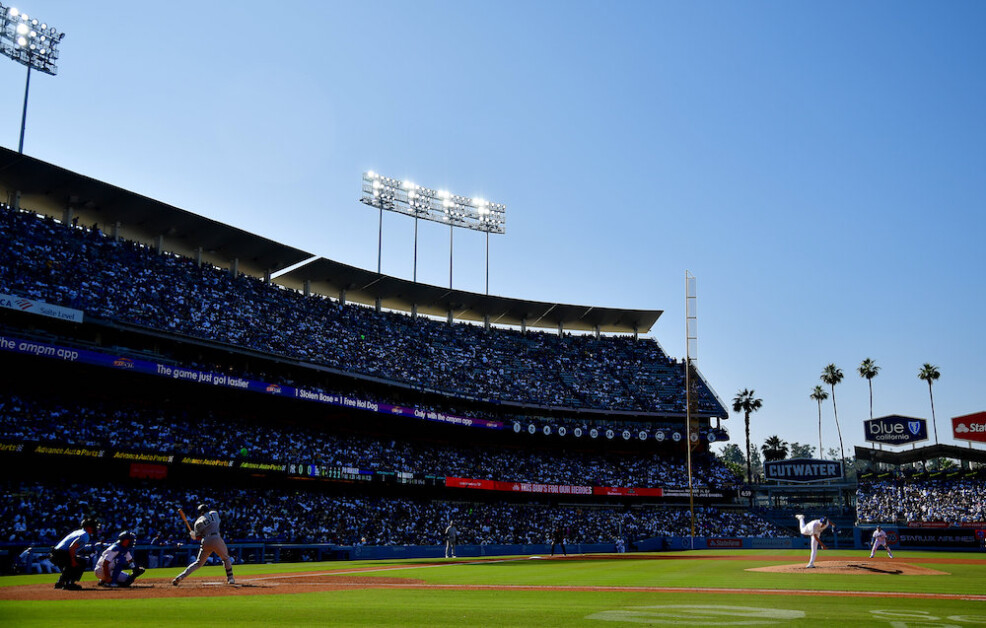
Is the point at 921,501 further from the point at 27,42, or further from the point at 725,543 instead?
the point at 27,42

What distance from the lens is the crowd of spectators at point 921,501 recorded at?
54594mm

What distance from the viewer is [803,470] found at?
Answer: 67062 mm

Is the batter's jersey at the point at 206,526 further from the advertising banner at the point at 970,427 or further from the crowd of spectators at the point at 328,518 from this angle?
the advertising banner at the point at 970,427

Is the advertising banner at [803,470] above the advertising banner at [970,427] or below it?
below

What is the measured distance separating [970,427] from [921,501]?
9.82 metres

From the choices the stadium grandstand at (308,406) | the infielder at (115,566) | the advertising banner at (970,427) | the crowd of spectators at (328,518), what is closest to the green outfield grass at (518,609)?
the infielder at (115,566)

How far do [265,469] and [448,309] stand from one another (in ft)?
91.1

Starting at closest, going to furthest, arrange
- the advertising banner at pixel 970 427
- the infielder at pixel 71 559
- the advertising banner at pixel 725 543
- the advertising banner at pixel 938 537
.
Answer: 1. the infielder at pixel 71 559
2. the advertising banner at pixel 938 537
3. the advertising banner at pixel 725 543
4. the advertising banner at pixel 970 427

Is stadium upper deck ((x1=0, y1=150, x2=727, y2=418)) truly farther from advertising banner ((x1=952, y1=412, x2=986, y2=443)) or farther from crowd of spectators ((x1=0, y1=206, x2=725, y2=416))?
advertising banner ((x1=952, y1=412, x2=986, y2=443))

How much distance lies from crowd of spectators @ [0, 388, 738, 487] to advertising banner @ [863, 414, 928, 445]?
46.2ft

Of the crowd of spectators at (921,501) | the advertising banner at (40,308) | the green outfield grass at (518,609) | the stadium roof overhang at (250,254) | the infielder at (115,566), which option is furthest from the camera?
the crowd of spectators at (921,501)

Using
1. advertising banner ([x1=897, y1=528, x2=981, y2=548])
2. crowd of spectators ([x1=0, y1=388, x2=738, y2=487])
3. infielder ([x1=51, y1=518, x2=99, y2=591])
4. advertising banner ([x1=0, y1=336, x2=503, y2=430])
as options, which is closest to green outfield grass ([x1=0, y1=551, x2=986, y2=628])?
infielder ([x1=51, y1=518, x2=99, y2=591])

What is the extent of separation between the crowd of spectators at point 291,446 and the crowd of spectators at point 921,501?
10.9m

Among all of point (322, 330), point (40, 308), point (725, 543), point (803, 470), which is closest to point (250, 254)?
point (322, 330)
